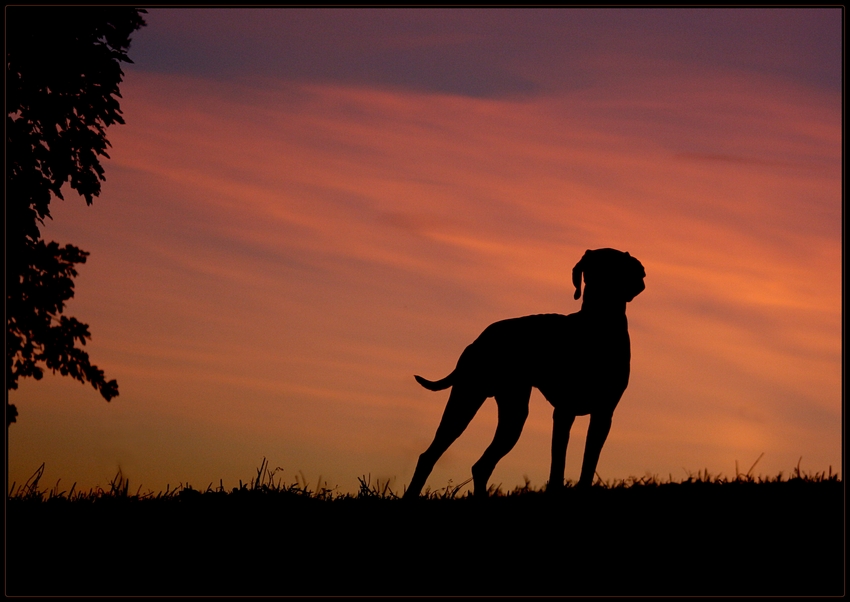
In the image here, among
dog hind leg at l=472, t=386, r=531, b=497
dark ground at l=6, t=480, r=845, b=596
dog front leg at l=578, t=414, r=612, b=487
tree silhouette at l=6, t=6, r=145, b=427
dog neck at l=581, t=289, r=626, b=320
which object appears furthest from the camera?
tree silhouette at l=6, t=6, r=145, b=427

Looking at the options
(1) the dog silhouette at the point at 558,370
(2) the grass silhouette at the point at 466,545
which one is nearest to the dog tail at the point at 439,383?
(1) the dog silhouette at the point at 558,370

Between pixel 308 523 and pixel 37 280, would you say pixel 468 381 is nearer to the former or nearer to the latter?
pixel 308 523

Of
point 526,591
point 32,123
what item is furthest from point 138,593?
point 32,123

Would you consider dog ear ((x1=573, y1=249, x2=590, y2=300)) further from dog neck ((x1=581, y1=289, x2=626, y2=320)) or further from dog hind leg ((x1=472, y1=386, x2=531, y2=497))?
dog hind leg ((x1=472, y1=386, x2=531, y2=497))

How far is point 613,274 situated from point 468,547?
3604mm

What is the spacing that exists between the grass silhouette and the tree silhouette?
142 inches

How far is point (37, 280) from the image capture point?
42.2 ft

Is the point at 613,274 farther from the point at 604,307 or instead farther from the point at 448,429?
the point at 448,429

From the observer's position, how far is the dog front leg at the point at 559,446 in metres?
9.42

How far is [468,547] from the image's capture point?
7691 mm

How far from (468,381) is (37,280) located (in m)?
6.63

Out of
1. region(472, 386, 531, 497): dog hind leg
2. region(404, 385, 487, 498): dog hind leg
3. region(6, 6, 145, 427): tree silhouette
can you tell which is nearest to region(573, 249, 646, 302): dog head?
region(472, 386, 531, 497): dog hind leg

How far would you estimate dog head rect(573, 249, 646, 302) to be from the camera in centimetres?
981

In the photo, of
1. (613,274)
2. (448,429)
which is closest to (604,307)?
(613,274)
